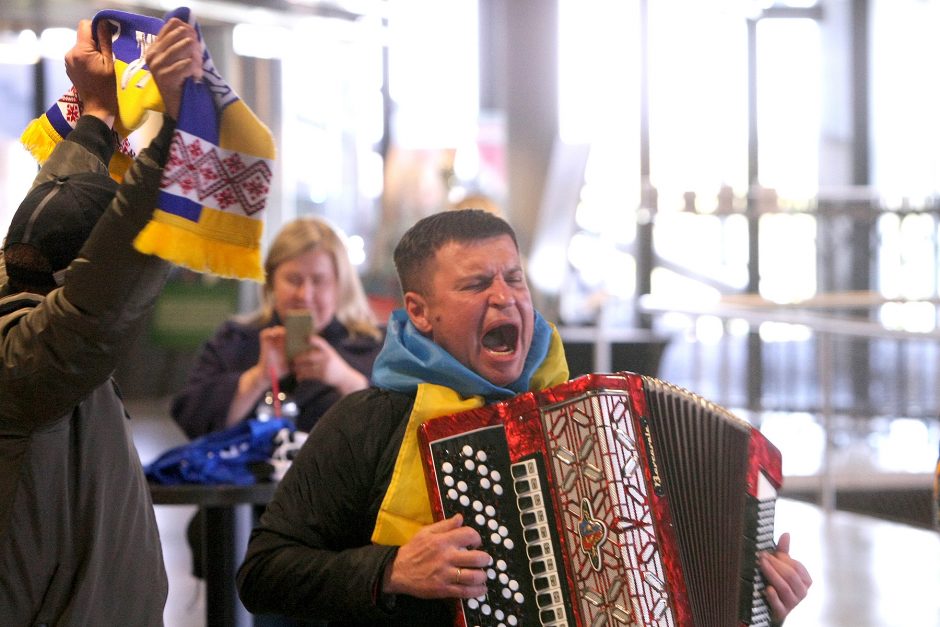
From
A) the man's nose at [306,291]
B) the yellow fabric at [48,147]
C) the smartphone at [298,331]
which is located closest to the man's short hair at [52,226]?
the yellow fabric at [48,147]

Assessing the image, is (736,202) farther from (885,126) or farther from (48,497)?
(48,497)

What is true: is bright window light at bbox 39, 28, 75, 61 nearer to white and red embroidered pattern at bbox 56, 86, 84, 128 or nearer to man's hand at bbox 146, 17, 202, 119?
white and red embroidered pattern at bbox 56, 86, 84, 128

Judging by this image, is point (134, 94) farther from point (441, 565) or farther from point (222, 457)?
point (222, 457)

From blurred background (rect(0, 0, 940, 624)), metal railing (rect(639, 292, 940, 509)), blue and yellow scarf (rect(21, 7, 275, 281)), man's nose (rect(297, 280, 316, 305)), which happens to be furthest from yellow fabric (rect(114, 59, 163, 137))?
blurred background (rect(0, 0, 940, 624))

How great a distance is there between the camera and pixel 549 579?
172 cm

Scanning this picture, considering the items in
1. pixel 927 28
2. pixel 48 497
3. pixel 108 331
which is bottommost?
pixel 48 497

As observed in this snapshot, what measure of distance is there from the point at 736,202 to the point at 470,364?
8.51 meters

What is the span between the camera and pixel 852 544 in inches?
207

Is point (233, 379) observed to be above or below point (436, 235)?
below

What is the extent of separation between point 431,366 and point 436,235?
0.76 feet

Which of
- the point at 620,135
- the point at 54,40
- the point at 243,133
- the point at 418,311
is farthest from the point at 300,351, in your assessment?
the point at 620,135

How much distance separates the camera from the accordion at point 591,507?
1709 mm

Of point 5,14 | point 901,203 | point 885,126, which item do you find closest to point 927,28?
point 885,126

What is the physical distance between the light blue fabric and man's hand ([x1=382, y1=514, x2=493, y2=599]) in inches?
9.2
